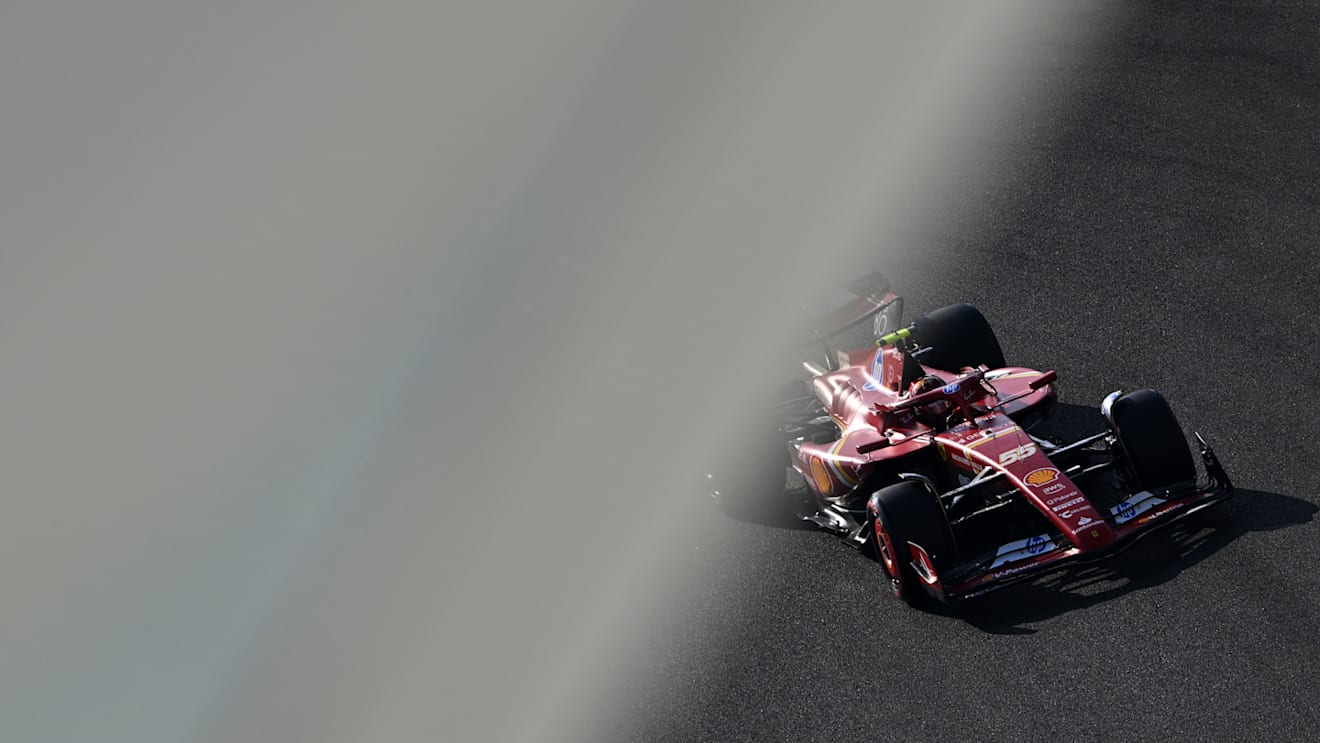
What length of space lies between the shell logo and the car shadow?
614 mm

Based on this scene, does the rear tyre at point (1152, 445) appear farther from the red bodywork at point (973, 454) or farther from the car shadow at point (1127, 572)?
the car shadow at point (1127, 572)

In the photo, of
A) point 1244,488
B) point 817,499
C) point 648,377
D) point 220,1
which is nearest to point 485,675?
point 817,499

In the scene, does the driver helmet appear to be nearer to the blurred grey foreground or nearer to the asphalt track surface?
the asphalt track surface

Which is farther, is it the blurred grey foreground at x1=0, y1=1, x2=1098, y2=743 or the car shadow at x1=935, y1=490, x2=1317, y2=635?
the blurred grey foreground at x1=0, y1=1, x2=1098, y2=743

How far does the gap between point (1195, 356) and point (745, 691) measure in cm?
487

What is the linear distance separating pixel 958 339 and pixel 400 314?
650cm

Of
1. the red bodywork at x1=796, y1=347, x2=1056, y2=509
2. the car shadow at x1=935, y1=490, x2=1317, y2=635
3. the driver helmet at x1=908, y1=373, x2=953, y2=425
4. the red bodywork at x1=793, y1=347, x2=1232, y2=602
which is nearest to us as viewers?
the red bodywork at x1=793, y1=347, x2=1232, y2=602

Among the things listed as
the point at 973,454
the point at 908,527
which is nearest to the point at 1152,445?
the point at 973,454

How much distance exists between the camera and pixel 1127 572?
9.27 metres

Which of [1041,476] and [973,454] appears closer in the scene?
[1041,476]

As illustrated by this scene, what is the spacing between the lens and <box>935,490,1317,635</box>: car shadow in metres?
9.18

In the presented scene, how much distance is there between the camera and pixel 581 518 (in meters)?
11.3

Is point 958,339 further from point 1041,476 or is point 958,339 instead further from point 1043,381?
point 1041,476

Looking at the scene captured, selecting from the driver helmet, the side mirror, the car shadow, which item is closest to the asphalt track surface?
the car shadow
